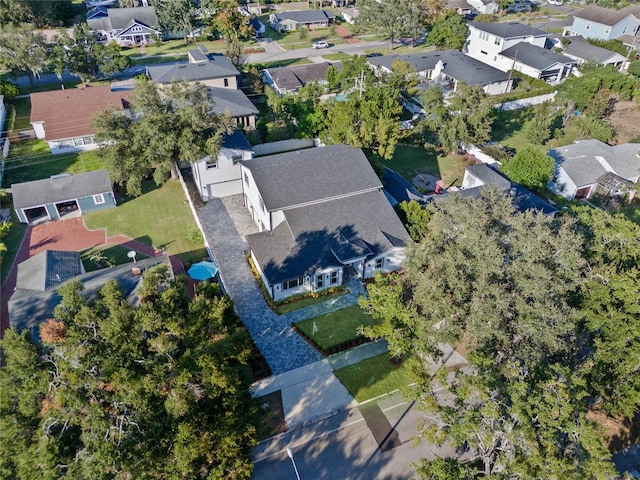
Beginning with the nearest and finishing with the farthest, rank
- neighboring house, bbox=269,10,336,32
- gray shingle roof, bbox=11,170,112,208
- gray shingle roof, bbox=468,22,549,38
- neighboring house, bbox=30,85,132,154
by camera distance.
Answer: gray shingle roof, bbox=11,170,112,208 → neighboring house, bbox=30,85,132,154 → gray shingle roof, bbox=468,22,549,38 → neighboring house, bbox=269,10,336,32

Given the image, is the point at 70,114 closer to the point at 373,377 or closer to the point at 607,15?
the point at 373,377

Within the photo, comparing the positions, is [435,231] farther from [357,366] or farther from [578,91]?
[578,91]

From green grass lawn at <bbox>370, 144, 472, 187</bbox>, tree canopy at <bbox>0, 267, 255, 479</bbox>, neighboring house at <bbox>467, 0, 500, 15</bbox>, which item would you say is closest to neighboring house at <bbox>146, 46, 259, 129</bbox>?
green grass lawn at <bbox>370, 144, 472, 187</bbox>

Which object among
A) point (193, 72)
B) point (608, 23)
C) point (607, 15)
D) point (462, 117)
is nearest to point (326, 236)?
point (462, 117)

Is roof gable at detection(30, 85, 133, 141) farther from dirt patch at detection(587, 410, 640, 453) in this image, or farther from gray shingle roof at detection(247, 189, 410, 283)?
dirt patch at detection(587, 410, 640, 453)

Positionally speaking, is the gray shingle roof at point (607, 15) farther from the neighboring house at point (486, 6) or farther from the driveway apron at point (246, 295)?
the driveway apron at point (246, 295)

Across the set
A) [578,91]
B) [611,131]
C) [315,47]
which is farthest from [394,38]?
[611,131]

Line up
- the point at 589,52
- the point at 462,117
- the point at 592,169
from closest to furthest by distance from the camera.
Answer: the point at 592,169 → the point at 462,117 → the point at 589,52
